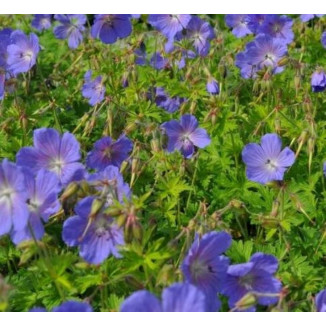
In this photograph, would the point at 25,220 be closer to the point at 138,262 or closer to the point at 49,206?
the point at 49,206

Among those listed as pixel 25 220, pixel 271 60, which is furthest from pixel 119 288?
pixel 271 60

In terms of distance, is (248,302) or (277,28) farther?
(277,28)

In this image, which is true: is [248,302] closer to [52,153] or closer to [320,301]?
[320,301]

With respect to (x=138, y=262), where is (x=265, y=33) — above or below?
above

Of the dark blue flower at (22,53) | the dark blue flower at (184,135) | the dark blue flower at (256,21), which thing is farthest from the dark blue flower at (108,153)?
the dark blue flower at (256,21)

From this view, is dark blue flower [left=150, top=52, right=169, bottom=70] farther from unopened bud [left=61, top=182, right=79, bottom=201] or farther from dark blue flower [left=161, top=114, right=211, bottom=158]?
unopened bud [left=61, top=182, right=79, bottom=201]

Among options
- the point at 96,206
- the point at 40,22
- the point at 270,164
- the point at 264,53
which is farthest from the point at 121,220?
the point at 40,22
